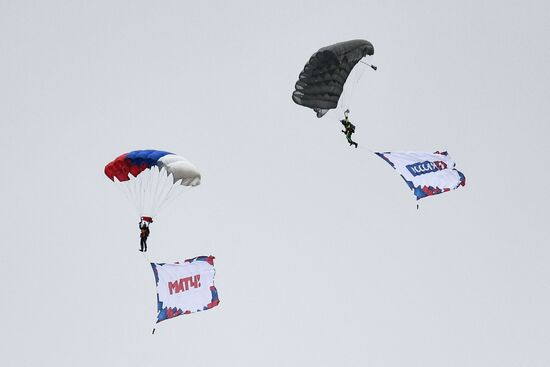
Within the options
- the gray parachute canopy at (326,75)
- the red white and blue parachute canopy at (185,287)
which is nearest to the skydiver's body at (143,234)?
the red white and blue parachute canopy at (185,287)

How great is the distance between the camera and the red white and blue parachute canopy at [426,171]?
3862 centimetres

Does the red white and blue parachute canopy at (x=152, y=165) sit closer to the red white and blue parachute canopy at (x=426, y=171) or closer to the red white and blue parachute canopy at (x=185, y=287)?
the red white and blue parachute canopy at (x=185, y=287)

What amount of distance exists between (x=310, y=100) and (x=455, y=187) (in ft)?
24.1

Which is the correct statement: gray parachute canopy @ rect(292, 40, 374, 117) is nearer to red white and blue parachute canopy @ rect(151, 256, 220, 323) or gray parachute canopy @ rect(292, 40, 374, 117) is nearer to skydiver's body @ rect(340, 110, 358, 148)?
skydiver's body @ rect(340, 110, 358, 148)

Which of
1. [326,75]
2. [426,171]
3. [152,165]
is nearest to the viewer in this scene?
[152,165]

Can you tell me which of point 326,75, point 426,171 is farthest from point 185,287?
point 426,171

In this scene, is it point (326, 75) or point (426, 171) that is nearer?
point (326, 75)

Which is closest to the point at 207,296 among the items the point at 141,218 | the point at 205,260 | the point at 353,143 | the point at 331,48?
the point at 205,260

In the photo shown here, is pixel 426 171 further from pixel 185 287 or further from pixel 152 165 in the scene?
pixel 152 165

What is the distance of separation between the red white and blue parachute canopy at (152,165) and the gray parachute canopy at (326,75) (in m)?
4.84

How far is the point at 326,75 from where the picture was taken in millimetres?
36594

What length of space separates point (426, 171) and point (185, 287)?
34.3 ft

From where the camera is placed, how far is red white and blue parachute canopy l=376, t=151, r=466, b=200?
3862cm

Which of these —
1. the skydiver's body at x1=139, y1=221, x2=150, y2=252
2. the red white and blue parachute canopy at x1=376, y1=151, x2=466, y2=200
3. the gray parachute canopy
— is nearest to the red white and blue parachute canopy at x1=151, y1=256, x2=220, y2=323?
the skydiver's body at x1=139, y1=221, x2=150, y2=252
